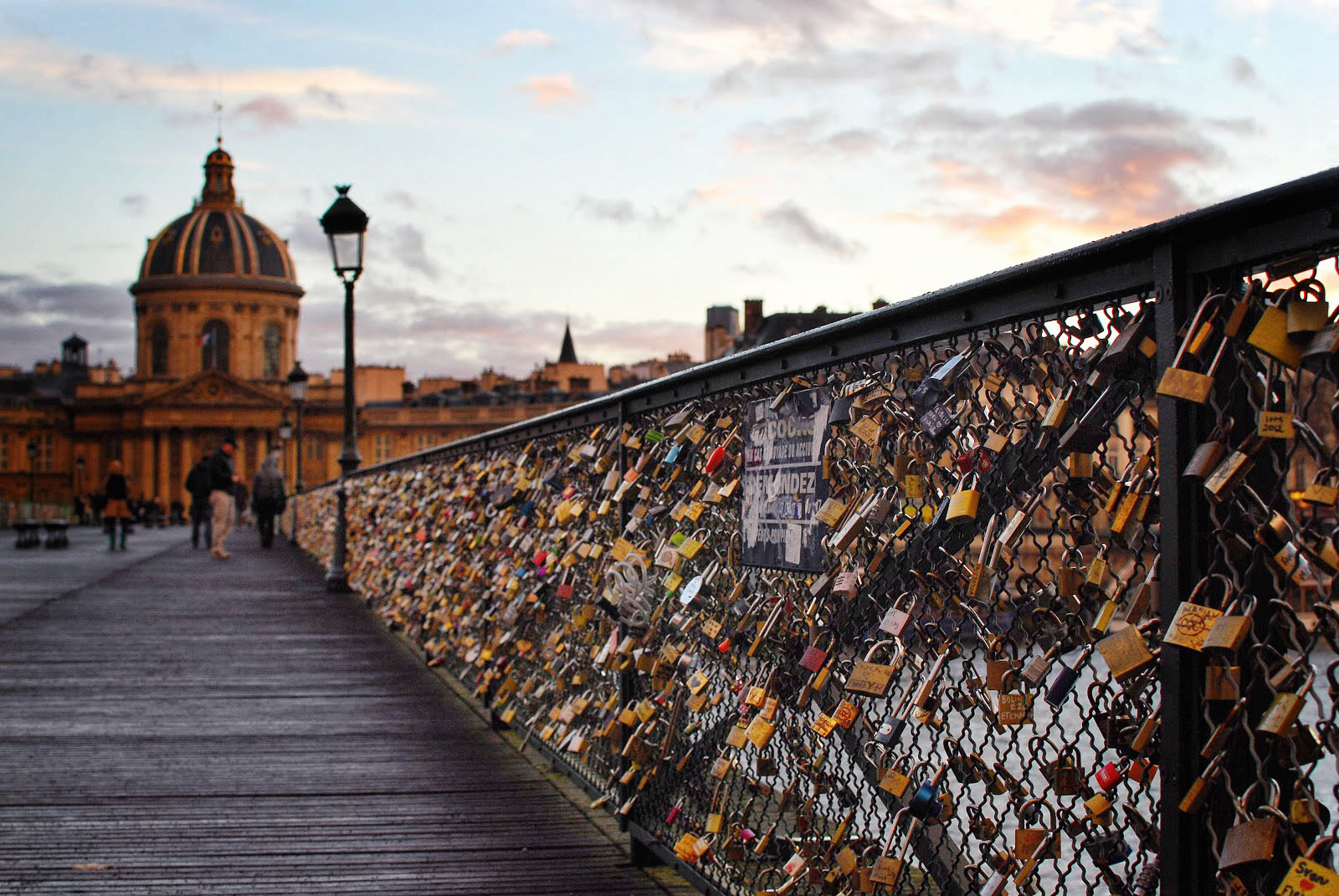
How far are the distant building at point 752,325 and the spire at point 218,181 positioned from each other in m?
58.6

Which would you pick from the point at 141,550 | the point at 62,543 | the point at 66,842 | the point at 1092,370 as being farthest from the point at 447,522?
the point at 62,543

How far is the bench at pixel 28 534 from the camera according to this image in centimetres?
3169

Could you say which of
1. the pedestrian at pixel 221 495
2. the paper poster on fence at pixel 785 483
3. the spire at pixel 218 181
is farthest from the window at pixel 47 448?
the paper poster on fence at pixel 785 483

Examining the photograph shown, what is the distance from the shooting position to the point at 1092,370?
7.57 feet

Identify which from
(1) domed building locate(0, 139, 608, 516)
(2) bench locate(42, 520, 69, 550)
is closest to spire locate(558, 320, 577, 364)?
(1) domed building locate(0, 139, 608, 516)

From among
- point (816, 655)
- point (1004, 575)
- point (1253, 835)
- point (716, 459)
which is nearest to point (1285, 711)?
point (1253, 835)

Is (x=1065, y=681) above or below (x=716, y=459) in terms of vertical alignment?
below

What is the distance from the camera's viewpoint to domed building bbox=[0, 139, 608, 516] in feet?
428

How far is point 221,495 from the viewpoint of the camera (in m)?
25.5

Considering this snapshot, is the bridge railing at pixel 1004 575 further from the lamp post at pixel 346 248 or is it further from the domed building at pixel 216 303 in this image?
the domed building at pixel 216 303

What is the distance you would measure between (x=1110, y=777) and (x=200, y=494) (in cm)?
3037

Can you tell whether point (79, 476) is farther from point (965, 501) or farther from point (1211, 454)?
point (1211, 454)

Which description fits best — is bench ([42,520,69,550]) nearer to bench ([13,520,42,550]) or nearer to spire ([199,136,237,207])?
bench ([13,520,42,550])

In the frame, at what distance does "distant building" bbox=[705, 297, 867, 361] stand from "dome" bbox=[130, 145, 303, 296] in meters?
48.1
